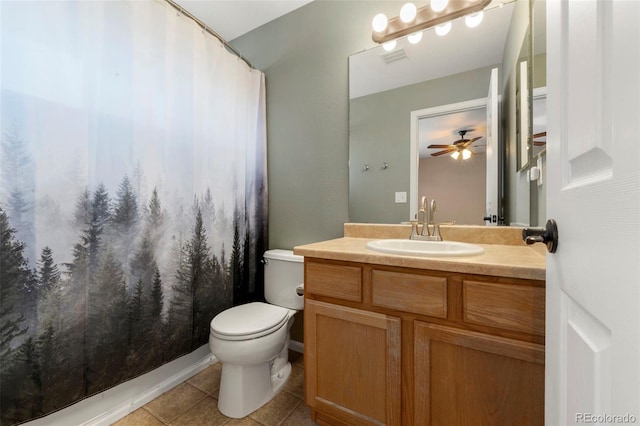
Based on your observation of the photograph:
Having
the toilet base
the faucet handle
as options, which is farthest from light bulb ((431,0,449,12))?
the toilet base

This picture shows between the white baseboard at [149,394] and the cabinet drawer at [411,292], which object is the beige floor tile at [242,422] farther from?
the cabinet drawer at [411,292]

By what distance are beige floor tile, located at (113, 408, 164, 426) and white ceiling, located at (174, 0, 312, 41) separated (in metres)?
2.39

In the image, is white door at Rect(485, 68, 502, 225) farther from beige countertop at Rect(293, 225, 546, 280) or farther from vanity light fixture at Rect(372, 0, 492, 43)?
vanity light fixture at Rect(372, 0, 492, 43)

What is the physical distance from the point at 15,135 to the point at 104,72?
424 millimetres

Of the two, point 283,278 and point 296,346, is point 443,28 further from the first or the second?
point 296,346

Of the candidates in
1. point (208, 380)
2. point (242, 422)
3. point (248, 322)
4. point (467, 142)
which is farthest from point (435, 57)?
point (208, 380)

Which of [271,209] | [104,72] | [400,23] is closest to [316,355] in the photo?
[271,209]

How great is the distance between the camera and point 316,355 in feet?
3.78

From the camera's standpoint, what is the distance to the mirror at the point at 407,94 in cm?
128

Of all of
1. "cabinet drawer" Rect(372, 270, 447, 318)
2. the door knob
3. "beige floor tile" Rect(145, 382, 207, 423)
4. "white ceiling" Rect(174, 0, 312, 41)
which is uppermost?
"white ceiling" Rect(174, 0, 312, 41)

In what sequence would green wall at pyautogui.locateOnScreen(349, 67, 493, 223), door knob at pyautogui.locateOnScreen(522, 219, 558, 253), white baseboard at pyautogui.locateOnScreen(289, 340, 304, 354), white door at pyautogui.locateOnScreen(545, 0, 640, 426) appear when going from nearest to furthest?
white door at pyautogui.locateOnScreen(545, 0, 640, 426)
door knob at pyautogui.locateOnScreen(522, 219, 558, 253)
green wall at pyautogui.locateOnScreen(349, 67, 493, 223)
white baseboard at pyautogui.locateOnScreen(289, 340, 304, 354)

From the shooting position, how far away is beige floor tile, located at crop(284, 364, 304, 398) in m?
1.45

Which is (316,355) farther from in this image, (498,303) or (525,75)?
(525,75)

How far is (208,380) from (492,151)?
6.67 feet
